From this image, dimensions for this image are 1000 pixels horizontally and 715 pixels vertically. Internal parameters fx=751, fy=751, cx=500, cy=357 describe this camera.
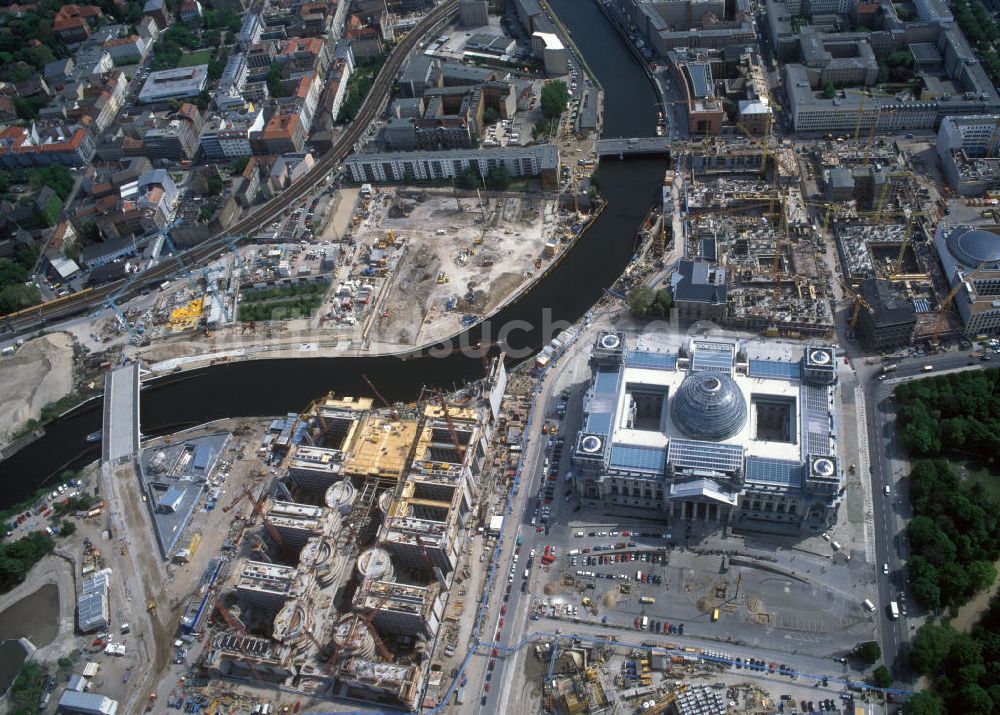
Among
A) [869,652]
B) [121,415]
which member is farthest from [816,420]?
[121,415]

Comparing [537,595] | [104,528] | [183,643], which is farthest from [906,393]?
[104,528]

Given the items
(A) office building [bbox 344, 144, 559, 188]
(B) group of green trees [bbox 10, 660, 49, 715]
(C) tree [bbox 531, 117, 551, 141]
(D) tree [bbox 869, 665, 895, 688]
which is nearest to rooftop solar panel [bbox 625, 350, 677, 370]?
(D) tree [bbox 869, 665, 895, 688]

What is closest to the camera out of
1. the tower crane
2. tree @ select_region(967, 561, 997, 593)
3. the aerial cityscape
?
tree @ select_region(967, 561, 997, 593)

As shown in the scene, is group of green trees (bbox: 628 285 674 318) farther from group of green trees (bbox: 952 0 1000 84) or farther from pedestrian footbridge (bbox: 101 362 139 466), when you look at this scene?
group of green trees (bbox: 952 0 1000 84)

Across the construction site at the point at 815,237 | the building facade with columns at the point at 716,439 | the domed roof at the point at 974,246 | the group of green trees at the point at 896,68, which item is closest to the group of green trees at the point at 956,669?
the building facade with columns at the point at 716,439

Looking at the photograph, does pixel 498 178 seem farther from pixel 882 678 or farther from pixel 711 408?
pixel 882 678

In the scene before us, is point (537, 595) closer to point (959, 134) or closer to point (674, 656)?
point (674, 656)
